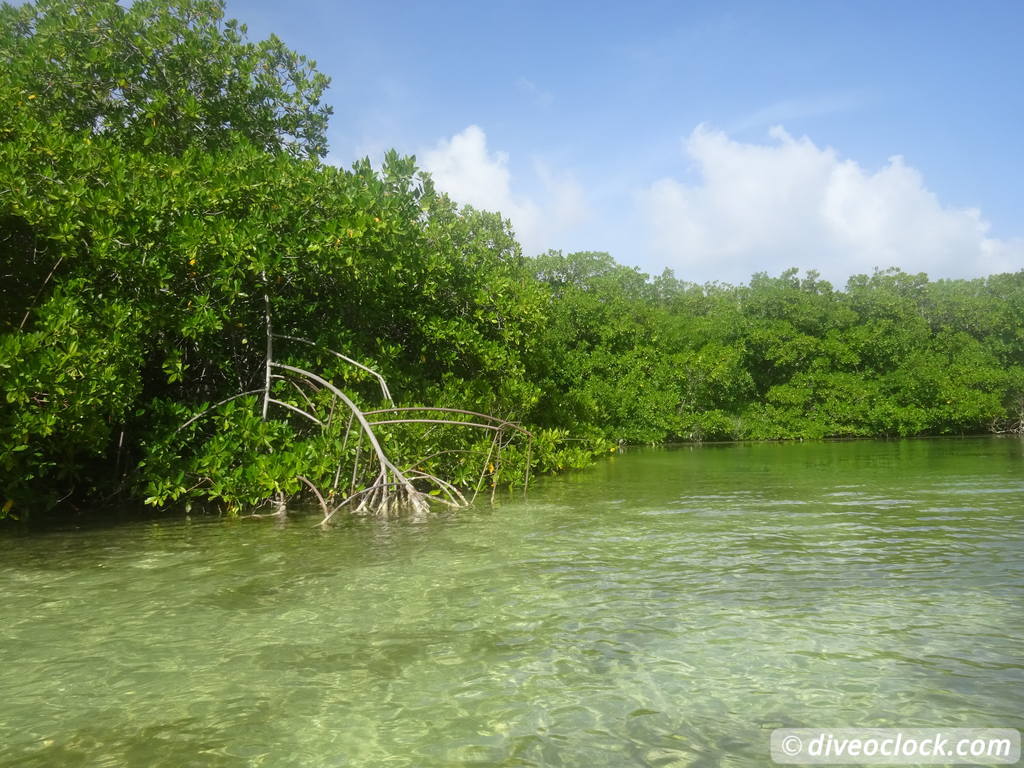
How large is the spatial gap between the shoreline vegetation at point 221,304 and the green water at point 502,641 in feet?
5.14

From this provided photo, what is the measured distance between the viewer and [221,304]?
9.28 meters

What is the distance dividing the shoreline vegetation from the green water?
1.57 m

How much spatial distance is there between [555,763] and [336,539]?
520 centimetres

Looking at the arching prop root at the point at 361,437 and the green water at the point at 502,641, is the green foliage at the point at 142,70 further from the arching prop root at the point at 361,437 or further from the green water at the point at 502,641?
the green water at the point at 502,641

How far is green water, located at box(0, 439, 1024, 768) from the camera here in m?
3.02

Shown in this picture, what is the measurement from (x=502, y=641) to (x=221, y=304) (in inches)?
264

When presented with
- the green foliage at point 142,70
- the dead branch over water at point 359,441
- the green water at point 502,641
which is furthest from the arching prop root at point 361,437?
the green foliage at point 142,70

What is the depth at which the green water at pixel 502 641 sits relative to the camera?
9.90 ft

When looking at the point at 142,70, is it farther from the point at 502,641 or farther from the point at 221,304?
the point at 502,641

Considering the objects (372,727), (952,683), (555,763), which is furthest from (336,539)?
(952,683)

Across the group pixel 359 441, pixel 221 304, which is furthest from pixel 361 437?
pixel 221 304

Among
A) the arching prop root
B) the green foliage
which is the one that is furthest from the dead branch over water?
the green foliage

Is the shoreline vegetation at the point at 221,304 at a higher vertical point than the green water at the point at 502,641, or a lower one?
higher

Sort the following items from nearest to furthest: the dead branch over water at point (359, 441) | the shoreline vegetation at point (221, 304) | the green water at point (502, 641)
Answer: the green water at point (502, 641) → the shoreline vegetation at point (221, 304) → the dead branch over water at point (359, 441)
